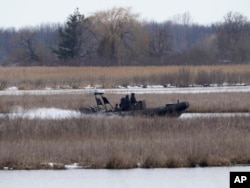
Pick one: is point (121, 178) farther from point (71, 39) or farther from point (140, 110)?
point (71, 39)

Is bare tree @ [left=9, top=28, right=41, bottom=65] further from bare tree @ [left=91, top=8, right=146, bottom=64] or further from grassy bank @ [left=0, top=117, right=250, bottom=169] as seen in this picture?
grassy bank @ [left=0, top=117, right=250, bottom=169]

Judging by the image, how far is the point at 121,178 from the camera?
12734 mm

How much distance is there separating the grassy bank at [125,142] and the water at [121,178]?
0.41 m

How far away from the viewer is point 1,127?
17.7 m

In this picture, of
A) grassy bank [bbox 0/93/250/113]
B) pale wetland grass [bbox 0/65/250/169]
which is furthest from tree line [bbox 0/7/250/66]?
pale wetland grass [bbox 0/65/250/169]

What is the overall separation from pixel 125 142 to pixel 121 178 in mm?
2748

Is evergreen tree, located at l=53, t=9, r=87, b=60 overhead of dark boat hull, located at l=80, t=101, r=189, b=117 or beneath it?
overhead

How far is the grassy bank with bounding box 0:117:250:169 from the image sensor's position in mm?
13977

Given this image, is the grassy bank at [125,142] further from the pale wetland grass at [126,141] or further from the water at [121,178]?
the water at [121,178]

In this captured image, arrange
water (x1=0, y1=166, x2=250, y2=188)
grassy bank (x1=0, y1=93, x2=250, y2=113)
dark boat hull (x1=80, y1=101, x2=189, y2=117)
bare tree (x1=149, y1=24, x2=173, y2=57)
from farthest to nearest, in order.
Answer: bare tree (x1=149, y1=24, x2=173, y2=57)
grassy bank (x1=0, y1=93, x2=250, y2=113)
dark boat hull (x1=80, y1=101, x2=189, y2=117)
water (x1=0, y1=166, x2=250, y2=188)

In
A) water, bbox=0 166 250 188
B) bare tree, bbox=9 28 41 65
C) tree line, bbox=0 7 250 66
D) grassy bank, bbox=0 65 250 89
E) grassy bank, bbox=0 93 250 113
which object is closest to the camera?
water, bbox=0 166 250 188

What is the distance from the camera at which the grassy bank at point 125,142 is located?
14.0 m

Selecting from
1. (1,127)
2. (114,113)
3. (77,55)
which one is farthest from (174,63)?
(1,127)

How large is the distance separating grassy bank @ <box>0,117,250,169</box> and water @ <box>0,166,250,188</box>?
0.41 meters
